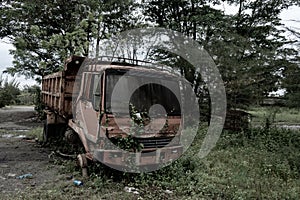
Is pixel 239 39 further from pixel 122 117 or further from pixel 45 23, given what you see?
pixel 45 23

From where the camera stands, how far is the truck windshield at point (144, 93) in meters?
4.34

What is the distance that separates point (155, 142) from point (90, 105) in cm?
137

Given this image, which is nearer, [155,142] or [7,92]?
[155,142]

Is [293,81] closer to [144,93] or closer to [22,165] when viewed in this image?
[144,93]

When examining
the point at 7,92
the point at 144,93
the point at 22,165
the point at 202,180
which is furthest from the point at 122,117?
Answer: the point at 7,92

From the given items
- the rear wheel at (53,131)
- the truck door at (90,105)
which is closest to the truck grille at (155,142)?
the truck door at (90,105)

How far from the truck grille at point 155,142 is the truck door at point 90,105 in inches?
32.4

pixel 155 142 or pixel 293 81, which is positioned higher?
pixel 293 81

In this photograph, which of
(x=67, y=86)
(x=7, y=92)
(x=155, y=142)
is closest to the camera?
(x=155, y=142)

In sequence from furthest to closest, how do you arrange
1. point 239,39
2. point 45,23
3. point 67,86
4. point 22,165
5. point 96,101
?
point 45,23 → point 239,39 → point 67,86 → point 22,165 → point 96,101

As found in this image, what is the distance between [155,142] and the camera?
14.9 ft

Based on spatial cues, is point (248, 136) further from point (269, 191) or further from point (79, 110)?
point (79, 110)

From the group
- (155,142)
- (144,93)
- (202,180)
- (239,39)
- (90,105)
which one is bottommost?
(202,180)

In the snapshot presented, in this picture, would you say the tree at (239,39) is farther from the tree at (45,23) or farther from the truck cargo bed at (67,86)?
the truck cargo bed at (67,86)
